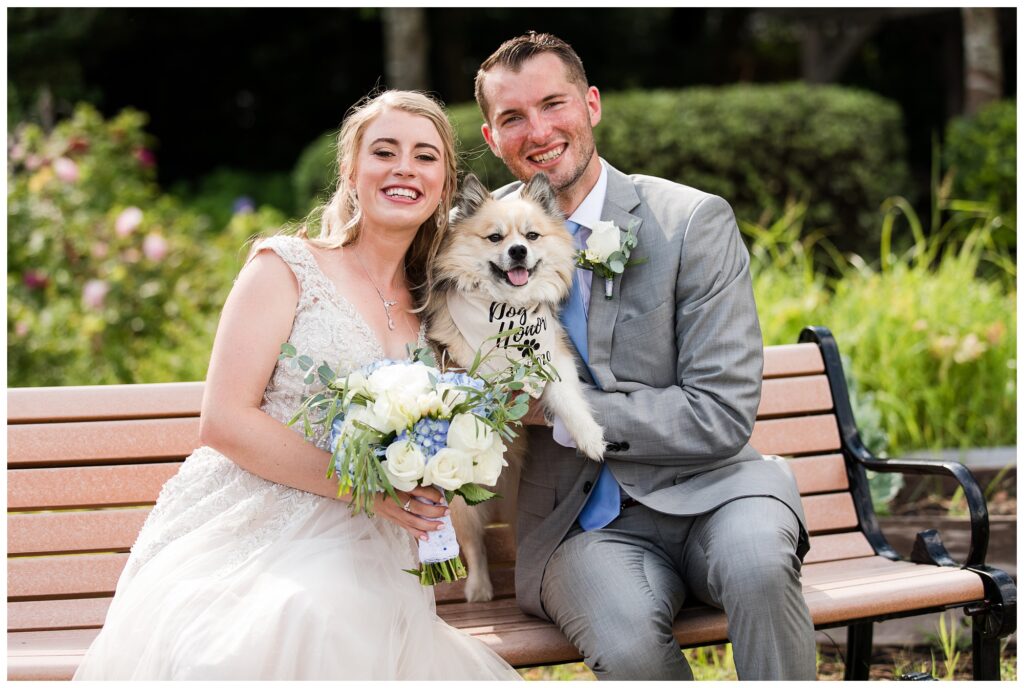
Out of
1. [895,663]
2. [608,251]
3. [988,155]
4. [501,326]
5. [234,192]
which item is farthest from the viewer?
[234,192]

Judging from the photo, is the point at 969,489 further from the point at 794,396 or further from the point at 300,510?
the point at 300,510

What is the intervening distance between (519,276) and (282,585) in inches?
39.0

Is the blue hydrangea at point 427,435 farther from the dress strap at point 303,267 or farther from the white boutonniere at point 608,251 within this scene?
the white boutonniere at point 608,251

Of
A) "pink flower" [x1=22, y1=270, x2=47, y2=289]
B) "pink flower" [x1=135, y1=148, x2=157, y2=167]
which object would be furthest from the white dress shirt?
"pink flower" [x1=135, y1=148, x2=157, y2=167]

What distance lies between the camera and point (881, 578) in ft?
8.54

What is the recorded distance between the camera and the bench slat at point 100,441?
2736 millimetres

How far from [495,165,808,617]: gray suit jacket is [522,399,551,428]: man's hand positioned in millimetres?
60

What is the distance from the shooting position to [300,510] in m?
2.28

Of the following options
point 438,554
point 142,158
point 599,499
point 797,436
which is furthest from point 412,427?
point 142,158

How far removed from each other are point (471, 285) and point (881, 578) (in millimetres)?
1303

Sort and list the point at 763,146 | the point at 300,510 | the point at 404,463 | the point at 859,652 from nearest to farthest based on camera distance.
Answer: the point at 404,463, the point at 300,510, the point at 859,652, the point at 763,146

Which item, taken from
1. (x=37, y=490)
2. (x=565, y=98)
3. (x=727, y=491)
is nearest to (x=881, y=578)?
(x=727, y=491)

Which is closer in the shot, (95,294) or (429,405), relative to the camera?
(429,405)

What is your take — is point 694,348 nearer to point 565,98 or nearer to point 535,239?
point 535,239
